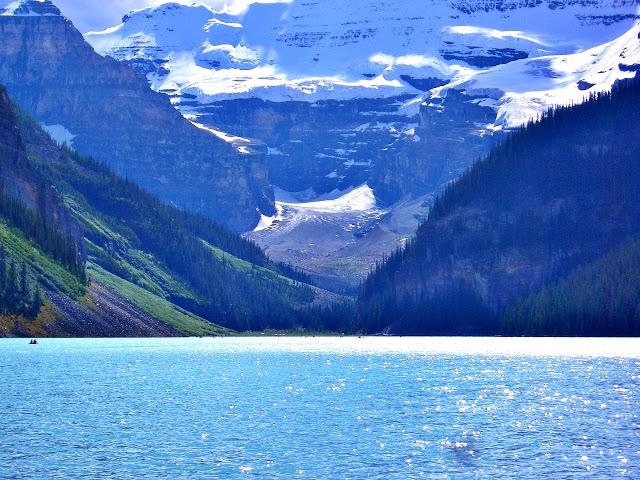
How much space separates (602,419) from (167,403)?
42.4 meters

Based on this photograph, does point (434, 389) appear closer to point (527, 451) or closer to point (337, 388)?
point (337, 388)

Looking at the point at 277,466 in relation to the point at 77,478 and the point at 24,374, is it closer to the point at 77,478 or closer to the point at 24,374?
the point at 77,478

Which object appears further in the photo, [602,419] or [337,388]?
[337,388]

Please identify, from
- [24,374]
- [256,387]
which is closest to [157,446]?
[256,387]

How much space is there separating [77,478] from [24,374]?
8079 centimetres

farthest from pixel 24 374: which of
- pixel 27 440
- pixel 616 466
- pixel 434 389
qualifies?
pixel 616 466

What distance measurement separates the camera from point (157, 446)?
328 feet

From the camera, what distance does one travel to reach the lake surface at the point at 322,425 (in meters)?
91.1

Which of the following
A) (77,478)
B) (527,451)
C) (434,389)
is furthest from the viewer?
(434,389)

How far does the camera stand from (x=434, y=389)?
475 feet

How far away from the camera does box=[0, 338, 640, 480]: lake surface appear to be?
9106 centimetres

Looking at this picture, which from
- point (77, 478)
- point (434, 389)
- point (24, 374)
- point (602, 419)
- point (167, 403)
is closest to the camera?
point (77, 478)

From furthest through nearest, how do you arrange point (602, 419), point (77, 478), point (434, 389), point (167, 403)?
point (434, 389) < point (167, 403) < point (602, 419) < point (77, 478)

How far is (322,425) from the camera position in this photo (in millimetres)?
112875
